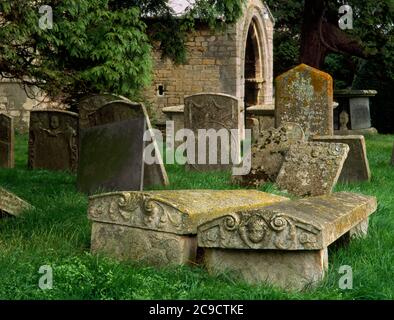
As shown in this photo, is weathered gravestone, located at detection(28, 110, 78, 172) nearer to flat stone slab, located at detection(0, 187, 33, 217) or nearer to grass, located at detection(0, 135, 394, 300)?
grass, located at detection(0, 135, 394, 300)

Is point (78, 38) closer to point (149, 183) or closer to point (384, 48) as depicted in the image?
point (149, 183)

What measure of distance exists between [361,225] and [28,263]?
3.05m

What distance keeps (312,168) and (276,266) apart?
3867 millimetres

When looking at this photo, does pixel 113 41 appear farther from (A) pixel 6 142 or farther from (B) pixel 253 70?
(B) pixel 253 70

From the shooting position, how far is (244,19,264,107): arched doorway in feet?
83.7

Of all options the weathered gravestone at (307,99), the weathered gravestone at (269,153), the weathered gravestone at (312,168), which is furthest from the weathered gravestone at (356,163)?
the weathered gravestone at (312,168)

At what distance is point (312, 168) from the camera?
8914 millimetres

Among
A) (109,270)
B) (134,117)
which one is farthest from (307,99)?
(109,270)

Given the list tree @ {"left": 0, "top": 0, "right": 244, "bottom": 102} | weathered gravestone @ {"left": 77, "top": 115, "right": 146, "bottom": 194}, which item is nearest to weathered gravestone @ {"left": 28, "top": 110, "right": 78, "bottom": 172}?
tree @ {"left": 0, "top": 0, "right": 244, "bottom": 102}

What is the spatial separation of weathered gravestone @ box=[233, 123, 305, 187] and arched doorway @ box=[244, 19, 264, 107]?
1568 centimetres

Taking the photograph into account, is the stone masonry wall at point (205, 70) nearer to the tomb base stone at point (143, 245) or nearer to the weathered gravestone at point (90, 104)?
the weathered gravestone at point (90, 104)

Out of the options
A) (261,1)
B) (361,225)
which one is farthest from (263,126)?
(361,225)

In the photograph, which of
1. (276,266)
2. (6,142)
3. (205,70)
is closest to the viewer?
(276,266)
